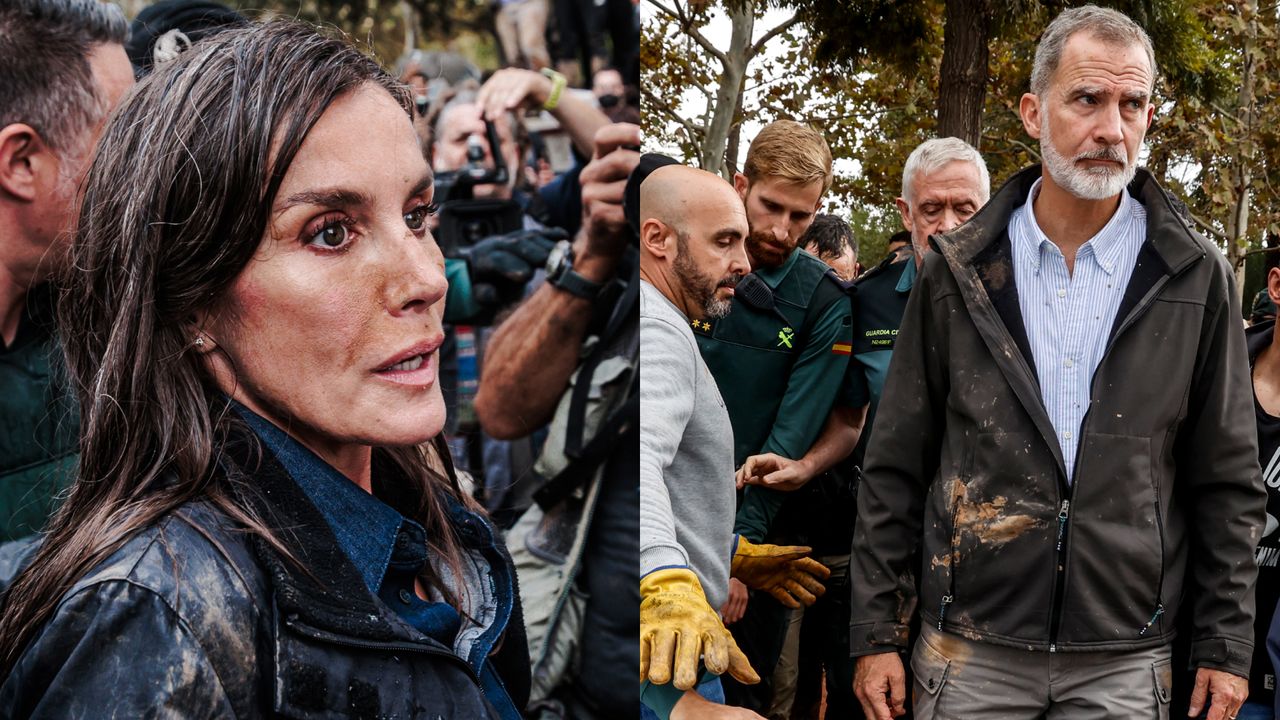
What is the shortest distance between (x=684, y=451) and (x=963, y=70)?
3482 millimetres

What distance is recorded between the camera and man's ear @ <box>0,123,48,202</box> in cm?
133

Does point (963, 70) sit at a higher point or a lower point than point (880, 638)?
higher

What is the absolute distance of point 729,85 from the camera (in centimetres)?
459

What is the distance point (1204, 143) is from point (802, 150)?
600 cm

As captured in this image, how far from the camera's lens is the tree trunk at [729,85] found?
4465 mm

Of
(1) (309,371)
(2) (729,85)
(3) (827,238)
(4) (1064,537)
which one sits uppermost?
(2) (729,85)

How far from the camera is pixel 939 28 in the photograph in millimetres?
5629

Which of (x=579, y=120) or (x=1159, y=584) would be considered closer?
(x=579, y=120)

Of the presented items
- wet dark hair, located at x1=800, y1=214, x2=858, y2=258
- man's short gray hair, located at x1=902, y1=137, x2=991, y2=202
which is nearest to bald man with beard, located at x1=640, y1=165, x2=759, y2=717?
man's short gray hair, located at x1=902, y1=137, x2=991, y2=202

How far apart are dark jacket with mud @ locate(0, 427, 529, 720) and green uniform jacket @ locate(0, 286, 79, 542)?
339 mm

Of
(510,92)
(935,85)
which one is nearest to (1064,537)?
(510,92)

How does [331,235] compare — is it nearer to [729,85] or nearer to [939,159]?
[939,159]

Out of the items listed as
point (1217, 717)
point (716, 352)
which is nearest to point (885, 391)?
point (716, 352)

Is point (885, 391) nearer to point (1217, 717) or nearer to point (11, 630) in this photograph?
point (1217, 717)
